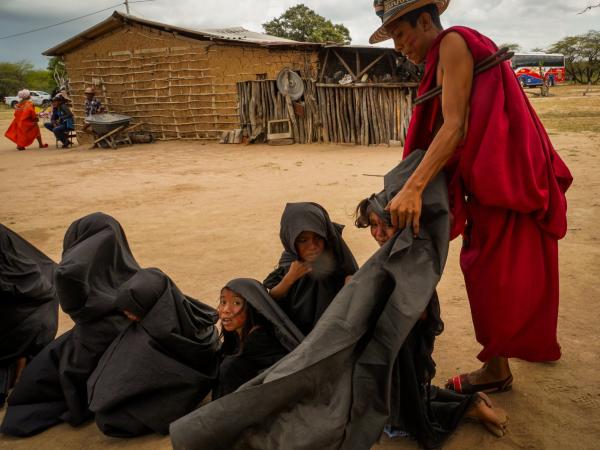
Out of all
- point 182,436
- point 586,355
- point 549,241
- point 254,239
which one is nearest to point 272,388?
point 182,436

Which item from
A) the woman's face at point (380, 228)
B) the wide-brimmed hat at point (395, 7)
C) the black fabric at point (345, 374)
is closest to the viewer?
the black fabric at point (345, 374)

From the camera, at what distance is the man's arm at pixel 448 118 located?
1.67 metres

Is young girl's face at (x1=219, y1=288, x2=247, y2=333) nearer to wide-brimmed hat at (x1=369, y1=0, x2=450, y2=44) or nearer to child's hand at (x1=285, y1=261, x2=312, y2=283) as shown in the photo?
child's hand at (x1=285, y1=261, x2=312, y2=283)

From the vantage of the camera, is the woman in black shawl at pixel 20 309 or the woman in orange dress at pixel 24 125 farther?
the woman in orange dress at pixel 24 125

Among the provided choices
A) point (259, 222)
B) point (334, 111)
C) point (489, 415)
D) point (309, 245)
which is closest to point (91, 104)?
point (334, 111)

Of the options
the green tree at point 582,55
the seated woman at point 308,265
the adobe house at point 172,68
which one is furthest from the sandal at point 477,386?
the green tree at point 582,55

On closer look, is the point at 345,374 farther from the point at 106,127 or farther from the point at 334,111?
the point at 106,127

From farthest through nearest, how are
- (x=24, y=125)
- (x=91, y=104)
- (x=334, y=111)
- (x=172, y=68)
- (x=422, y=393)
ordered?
(x=91, y=104) < (x=24, y=125) < (x=172, y=68) < (x=334, y=111) < (x=422, y=393)

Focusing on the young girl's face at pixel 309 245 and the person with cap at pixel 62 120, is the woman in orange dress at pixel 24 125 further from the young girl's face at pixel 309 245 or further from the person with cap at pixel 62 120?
the young girl's face at pixel 309 245

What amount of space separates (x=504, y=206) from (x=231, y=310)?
130 centimetres

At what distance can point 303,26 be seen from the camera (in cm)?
3928

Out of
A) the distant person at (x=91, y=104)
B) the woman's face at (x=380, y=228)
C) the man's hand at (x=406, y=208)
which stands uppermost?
the distant person at (x=91, y=104)

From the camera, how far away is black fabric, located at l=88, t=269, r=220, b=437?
224 centimetres

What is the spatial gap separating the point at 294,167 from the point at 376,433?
25.2 feet
